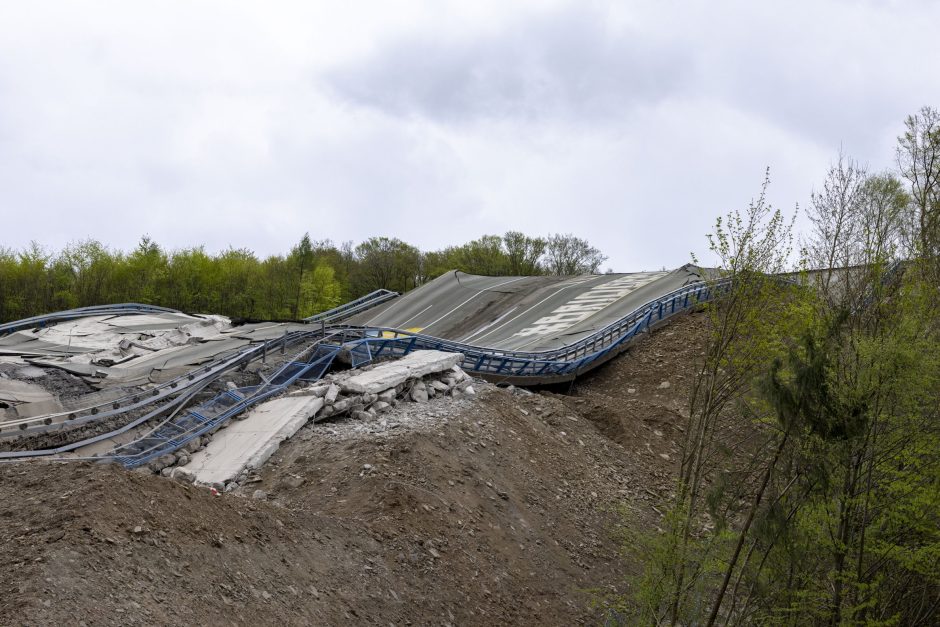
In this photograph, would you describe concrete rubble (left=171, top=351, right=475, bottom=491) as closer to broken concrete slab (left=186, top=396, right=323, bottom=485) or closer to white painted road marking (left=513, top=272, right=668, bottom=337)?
broken concrete slab (left=186, top=396, right=323, bottom=485)

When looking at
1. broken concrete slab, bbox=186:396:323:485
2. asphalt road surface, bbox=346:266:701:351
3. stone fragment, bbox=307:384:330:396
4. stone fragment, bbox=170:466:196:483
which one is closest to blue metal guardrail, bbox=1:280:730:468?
broken concrete slab, bbox=186:396:323:485

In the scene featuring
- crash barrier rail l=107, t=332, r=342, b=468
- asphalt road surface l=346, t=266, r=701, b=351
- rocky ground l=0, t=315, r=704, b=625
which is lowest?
rocky ground l=0, t=315, r=704, b=625

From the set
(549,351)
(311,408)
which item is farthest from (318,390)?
(549,351)

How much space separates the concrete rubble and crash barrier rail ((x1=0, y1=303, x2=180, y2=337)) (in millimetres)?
13867

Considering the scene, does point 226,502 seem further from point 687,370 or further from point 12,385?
point 687,370

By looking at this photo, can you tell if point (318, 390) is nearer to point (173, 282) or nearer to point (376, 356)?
point (376, 356)

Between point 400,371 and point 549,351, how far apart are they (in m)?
8.80

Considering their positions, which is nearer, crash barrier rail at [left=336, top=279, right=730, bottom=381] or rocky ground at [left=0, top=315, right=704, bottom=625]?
rocky ground at [left=0, top=315, right=704, bottom=625]

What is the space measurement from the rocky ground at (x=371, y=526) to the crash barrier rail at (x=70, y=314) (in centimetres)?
1581

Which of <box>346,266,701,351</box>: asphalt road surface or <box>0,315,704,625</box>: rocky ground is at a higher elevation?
<box>346,266,701,351</box>: asphalt road surface

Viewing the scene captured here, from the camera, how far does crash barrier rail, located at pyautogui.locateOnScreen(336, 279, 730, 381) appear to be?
22.2 m

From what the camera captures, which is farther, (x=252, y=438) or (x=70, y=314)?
(x=70, y=314)

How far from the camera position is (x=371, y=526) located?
506 inches

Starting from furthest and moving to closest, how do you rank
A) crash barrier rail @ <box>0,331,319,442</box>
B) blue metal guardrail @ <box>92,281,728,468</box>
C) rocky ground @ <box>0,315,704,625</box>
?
blue metal guardrail @ <box>92,281,728,468</box> → crash barrier rail @ <box>0,331,319,442</box> → rocky ground @ <box>0,315,704,625</box>
